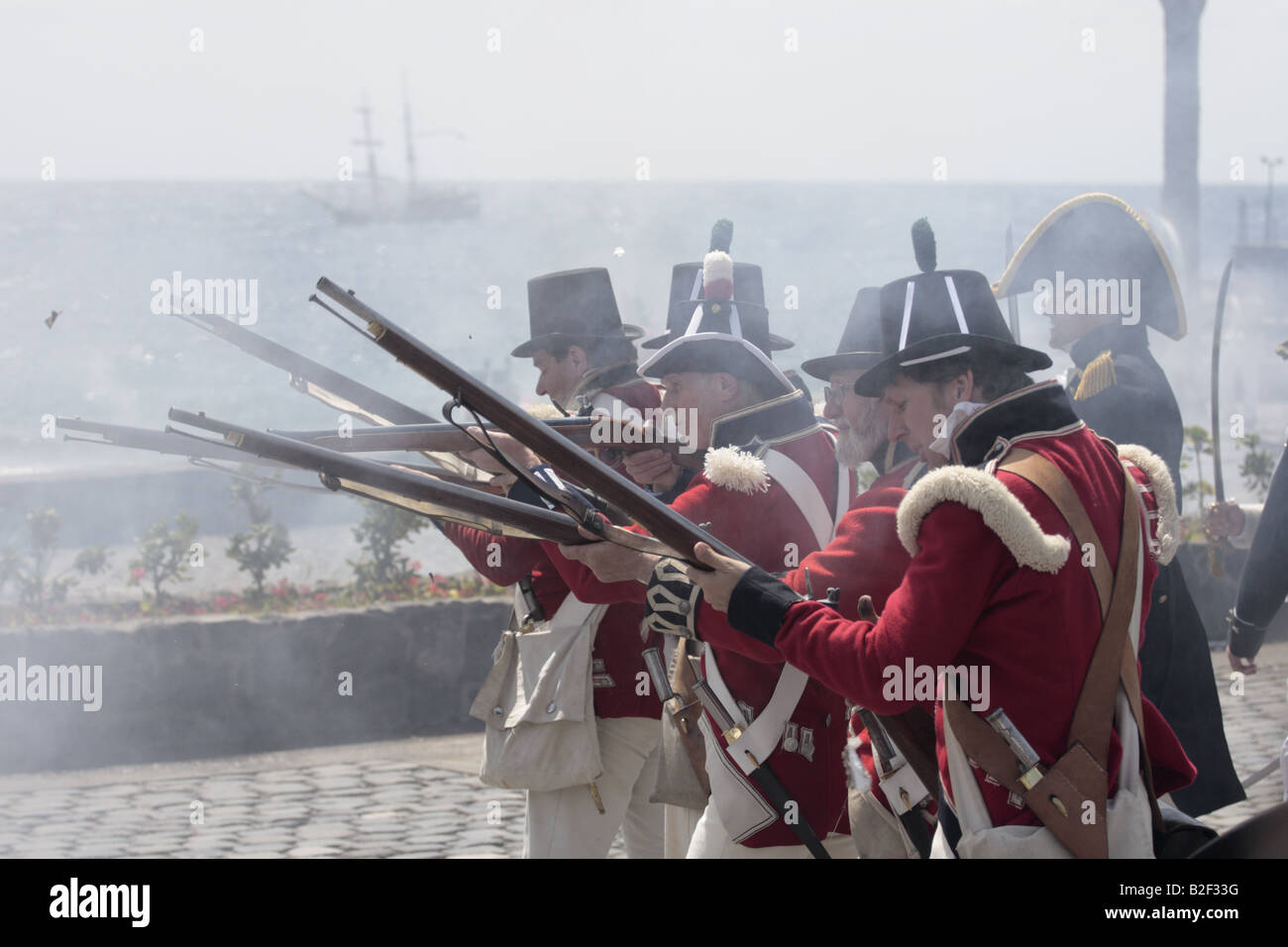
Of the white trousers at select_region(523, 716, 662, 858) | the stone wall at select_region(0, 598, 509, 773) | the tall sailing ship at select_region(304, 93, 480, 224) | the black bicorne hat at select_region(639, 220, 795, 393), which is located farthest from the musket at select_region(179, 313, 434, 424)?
the tall sailing ship at select_region(304, 93, 480, 224)

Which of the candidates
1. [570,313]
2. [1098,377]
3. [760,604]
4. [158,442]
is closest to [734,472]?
[760,604]

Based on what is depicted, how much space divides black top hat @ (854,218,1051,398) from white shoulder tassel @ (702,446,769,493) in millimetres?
419

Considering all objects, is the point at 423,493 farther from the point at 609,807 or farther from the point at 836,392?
the point at 609,807

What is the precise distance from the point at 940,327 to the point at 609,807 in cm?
192

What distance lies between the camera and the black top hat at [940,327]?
2.58 metres

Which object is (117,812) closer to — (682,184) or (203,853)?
(203,853)

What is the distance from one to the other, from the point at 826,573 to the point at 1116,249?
196cm

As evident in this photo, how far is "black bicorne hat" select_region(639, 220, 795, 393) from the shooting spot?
3.40m

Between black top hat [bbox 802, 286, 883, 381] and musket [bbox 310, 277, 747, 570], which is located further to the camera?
black top hat [bbox 802, 286, 883, 381]

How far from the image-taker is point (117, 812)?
5.97 metres

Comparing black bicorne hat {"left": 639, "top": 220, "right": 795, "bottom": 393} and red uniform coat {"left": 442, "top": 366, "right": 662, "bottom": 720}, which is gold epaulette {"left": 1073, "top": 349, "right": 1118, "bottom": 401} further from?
red uniform coat {"left": 442, "top": 366, "right": 662, "bottom": 720}

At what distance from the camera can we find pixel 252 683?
7059 mm

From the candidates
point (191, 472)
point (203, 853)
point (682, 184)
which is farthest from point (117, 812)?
point (682, 184)

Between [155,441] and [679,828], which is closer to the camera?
[155,441]
